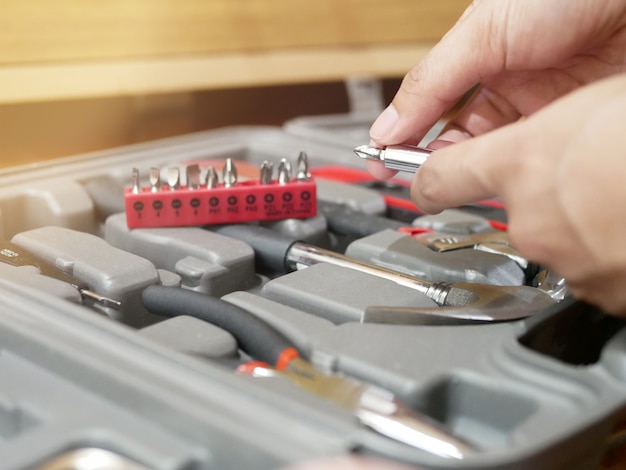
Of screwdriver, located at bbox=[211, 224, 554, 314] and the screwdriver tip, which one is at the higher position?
the screwdriver tip

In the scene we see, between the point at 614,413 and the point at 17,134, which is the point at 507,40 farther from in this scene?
the point at 17,134

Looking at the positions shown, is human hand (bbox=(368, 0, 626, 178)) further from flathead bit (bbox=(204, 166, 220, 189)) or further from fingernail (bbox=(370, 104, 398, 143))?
flathead bit (bbox=(204, 166, 220, 189))

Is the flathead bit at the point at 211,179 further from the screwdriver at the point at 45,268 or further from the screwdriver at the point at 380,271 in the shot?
the screwdriver at the point at 45,268

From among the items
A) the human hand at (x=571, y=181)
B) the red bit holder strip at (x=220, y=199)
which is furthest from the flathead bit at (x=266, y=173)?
the human hand at (x=571, y=181)

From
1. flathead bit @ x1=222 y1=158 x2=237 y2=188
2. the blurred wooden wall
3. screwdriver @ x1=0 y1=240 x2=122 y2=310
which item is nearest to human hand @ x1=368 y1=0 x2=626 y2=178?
flathead bit @ x1=222 y1=158 x2=237 y2=188

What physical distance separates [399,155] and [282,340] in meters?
0.17

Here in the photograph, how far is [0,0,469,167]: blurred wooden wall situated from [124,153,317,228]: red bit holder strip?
273 mm

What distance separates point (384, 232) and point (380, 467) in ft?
1.01

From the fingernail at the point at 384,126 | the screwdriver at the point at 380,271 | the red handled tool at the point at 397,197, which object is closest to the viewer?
the screwdriver at the point at 380,271

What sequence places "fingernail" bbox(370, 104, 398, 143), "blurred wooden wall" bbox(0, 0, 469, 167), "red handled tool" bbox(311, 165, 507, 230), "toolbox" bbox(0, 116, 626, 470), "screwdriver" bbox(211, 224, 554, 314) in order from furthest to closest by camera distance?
1. "blurred wooden wall" bbox(0, 0, 469, 167)
2. "red handled tool" bbox(311, 165, 507, 230)
3. "fingernail" bbox(370, 104, 398, 143)
4. "screwdriver" bbox(211, 224, 554, 314)
5. "toolbox" bbox(0, 116, 626, 470)

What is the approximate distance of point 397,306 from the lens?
0.46m

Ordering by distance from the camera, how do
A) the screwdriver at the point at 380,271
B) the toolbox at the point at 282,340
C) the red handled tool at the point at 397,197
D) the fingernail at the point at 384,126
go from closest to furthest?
the toolbox at the point at 282,340
the screwdriver at the point at 380,271
the fingernail at the point at 384,126
the red handled tool at the point at 397,197

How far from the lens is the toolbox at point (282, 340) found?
1.09 feet

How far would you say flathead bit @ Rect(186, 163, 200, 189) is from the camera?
0.60 m
